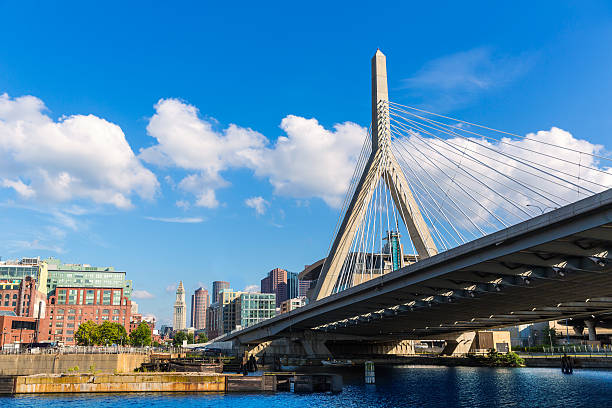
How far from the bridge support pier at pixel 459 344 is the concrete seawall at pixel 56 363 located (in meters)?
69.5

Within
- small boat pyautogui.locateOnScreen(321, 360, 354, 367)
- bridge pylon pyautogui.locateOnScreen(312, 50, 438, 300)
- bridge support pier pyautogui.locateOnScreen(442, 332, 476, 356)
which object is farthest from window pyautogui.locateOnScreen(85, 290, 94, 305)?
bridge pylon pyautogui.locateOnScreen(312, 50, 438, 300)

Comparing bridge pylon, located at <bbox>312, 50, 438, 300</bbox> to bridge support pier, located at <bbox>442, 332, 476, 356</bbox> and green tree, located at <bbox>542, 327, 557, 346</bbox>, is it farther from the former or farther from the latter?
green tree, located at <bbox>542, 327, 557, 346</bbox>

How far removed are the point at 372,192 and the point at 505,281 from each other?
21467 millimetres

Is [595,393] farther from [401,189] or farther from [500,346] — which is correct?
[500,346]

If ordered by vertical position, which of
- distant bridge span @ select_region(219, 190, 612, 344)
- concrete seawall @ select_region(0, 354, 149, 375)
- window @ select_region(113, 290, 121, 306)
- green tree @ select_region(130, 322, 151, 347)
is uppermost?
window @ select_region(113, 290, 121, 306)

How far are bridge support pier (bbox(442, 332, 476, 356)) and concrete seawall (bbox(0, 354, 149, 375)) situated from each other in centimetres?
6950

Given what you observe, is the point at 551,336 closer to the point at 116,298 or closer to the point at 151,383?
the point at 151,383

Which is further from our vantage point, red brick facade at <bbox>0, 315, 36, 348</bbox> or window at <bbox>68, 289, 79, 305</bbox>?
window at <bbox>68, 289, 79, 305</bbox>

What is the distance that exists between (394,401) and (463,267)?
13.8m

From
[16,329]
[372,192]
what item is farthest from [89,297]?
[372,192]

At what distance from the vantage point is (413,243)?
180 ft

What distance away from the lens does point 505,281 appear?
3984cm

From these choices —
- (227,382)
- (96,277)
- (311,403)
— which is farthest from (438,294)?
(96,277)

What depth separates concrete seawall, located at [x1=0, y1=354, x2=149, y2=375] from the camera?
53188 mm
